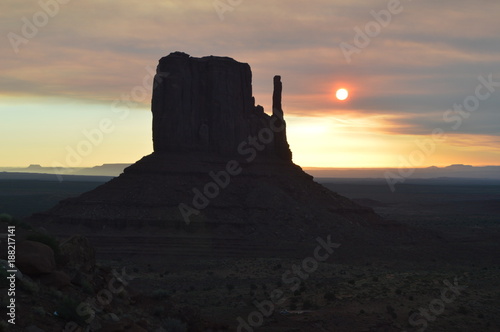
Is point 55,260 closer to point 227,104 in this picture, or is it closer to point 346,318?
point 346,318

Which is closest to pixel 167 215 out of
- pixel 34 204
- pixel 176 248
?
pixel 176 248

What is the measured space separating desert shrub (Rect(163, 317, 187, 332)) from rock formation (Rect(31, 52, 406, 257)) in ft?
152

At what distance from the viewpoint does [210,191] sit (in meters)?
79.4

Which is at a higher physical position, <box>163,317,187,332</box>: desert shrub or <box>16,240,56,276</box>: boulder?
<box>16,240,56,276</box>: boulder

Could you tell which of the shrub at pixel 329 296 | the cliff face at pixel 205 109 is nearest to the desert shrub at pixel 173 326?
the shrub at pixel 329 296

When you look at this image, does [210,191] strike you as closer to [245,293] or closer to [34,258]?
[245,293]

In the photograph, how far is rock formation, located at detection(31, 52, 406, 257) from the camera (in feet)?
235

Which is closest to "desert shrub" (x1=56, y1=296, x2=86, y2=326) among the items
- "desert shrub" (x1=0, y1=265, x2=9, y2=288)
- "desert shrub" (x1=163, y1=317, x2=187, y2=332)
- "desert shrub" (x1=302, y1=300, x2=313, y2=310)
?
"desert shrub" (x1=0, y1=265, x2=9, y2=288)

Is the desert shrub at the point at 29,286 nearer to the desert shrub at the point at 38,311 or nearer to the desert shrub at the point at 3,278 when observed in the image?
the desert shrub at the point at 3,278

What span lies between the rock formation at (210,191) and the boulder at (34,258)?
48.1 metres

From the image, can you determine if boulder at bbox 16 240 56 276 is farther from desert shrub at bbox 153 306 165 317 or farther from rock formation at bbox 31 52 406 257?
rock formation at bbox 31 52 406 257

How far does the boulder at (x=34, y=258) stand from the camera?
17766 mm

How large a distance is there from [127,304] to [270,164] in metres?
67.4

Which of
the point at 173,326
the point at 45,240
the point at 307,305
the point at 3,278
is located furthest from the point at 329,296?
the point at 3,278
